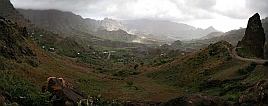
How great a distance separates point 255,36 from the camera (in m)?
40.9

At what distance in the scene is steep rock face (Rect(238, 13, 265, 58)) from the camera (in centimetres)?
4078

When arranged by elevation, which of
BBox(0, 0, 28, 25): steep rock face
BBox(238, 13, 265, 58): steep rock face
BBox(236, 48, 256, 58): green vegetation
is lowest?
BBox(236, 48, 256, 58): green vegetation

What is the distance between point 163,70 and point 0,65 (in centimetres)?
3448

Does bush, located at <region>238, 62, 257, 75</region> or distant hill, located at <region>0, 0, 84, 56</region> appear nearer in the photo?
bush, located at <region>238, 62, 257, 75</region>

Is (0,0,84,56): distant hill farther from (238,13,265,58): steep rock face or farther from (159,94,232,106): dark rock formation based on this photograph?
(159,94,232,106): dark rock formation

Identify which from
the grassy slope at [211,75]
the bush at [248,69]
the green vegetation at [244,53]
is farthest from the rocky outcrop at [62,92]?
the green vegetation at [244,53]

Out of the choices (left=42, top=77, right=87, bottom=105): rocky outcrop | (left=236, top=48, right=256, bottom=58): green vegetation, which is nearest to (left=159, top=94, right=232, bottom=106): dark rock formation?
(left=42, top=77, right=87, bottom=105): rocky outcrop

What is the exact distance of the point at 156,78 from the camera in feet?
158

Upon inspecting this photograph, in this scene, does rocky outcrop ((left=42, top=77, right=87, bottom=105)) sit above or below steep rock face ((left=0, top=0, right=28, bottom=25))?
below

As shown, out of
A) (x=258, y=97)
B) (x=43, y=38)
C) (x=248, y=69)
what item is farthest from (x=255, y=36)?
(x=43, y=38)

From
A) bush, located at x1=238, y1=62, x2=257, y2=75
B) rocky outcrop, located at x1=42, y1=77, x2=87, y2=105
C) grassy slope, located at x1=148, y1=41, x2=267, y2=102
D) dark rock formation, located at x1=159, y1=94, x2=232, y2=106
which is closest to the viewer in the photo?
dark rock formation, located at x1=159, y1=94, x2=232, y2=106

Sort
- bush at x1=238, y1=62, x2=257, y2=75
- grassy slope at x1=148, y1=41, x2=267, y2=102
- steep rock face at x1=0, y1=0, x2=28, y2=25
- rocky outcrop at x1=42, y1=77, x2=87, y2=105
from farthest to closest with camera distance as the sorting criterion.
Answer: steep rock face at x1=0, y1=0, x2=28, y2=25 → bush at x1=238, y1=62, x2=257, y2=75 → grassy slope at x1=148, y1=41, x2=267, y2=102 → rocky outcrop at x1=42, y1=77, x2=87, y2=105

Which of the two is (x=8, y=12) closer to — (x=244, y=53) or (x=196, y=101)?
(x=244, y=53)

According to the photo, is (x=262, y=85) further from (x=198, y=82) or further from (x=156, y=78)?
(x=156, y=78)
